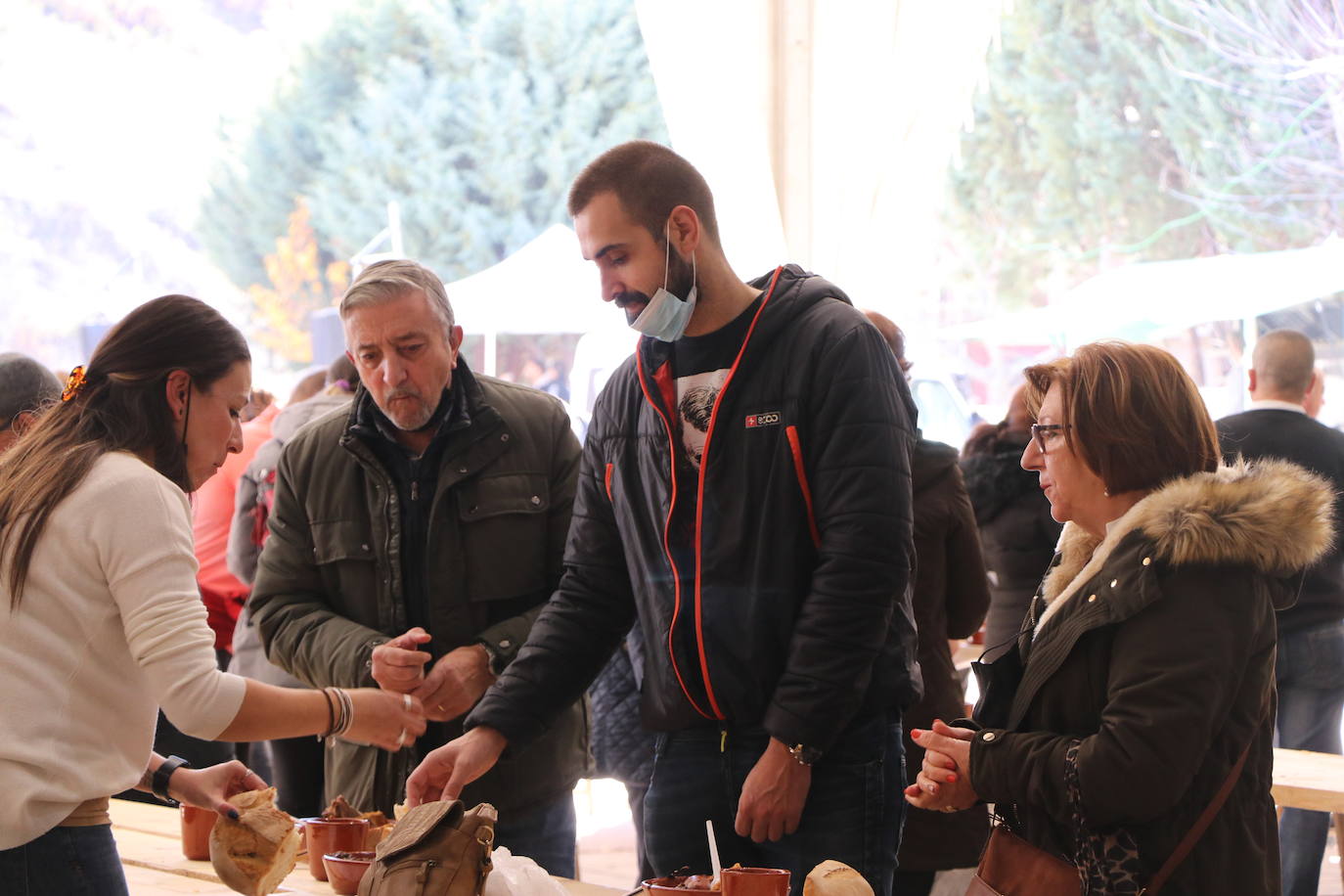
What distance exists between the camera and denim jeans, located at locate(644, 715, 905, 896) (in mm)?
1915

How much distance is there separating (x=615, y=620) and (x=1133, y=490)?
870 millimetres

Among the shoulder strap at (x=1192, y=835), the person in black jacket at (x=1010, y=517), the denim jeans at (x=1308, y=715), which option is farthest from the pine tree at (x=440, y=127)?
the shoulder strap at (x=1192, y=835)

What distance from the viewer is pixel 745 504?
1949mm

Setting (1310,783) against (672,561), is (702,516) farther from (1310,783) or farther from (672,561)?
(1310,783)

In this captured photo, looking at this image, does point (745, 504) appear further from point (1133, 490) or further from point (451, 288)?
point (451, 288)

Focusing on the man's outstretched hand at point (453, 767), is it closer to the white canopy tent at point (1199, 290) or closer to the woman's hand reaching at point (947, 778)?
the woman's hand reaching at point (947, 778)

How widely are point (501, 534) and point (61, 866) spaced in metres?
0.94

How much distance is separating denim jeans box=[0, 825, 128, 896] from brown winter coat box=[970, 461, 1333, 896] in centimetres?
109

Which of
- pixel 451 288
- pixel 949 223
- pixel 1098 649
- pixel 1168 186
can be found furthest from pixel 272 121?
pixel 1098 649

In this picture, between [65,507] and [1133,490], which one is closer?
[65,507]

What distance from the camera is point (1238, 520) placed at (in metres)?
1.56

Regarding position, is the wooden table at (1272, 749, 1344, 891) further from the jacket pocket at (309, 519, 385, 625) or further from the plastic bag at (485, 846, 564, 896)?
the jacket pocket at (309, 519, 385, 625)

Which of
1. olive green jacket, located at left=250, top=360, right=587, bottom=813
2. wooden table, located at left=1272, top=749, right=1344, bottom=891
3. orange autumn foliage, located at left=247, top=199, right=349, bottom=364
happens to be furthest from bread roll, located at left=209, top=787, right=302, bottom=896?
orange autumn foliage, located at left=247, top=199, right=349, bottom=364

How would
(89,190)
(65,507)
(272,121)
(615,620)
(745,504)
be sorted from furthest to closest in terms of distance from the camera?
1. (272,121)
2. (89,190)
3. (615,620)
4. (745,504)
5. (65,507)
